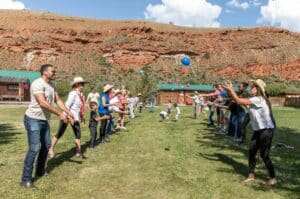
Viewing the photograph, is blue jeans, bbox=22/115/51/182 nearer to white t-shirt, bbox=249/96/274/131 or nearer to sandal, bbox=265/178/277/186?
white t-shirt, bbox=249/96/274/131

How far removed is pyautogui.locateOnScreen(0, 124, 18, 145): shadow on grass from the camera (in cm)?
1334

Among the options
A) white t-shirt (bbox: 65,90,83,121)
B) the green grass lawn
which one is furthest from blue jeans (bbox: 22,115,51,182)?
white t-shirt (bbox: 65,90,83,121)

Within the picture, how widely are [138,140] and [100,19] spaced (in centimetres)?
9747

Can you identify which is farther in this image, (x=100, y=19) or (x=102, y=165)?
(x=100, y=19)

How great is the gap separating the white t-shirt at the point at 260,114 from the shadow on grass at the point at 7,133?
345 inches

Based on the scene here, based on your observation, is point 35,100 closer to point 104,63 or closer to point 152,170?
point 152,170

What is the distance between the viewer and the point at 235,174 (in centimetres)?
834

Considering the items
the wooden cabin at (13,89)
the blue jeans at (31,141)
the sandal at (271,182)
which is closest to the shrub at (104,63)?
the wooden cabin at (13,89)

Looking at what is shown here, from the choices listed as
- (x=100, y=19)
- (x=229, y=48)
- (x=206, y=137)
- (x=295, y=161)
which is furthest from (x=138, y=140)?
(x=100, y=19)

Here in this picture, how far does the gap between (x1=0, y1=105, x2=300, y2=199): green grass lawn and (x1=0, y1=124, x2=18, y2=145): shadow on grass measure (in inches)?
1.5

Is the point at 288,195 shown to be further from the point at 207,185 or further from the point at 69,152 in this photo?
the point at 69,152

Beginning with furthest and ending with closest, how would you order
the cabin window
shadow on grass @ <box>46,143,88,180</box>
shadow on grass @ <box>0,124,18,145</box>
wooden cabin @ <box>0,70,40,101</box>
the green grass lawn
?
the cabin window → wooden cabin @ <box>0,70,40,101</box> → shadow on grass @ <box>0,124,18,145</box> → shadow on grass @ <box>46,143,88,180</box> → the green grass lawn

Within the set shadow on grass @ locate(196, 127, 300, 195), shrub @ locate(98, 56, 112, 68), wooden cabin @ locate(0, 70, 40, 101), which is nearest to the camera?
shadow on grass @ locate(196, 127, 300, 195)

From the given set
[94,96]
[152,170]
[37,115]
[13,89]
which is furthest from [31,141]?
[13,89]
